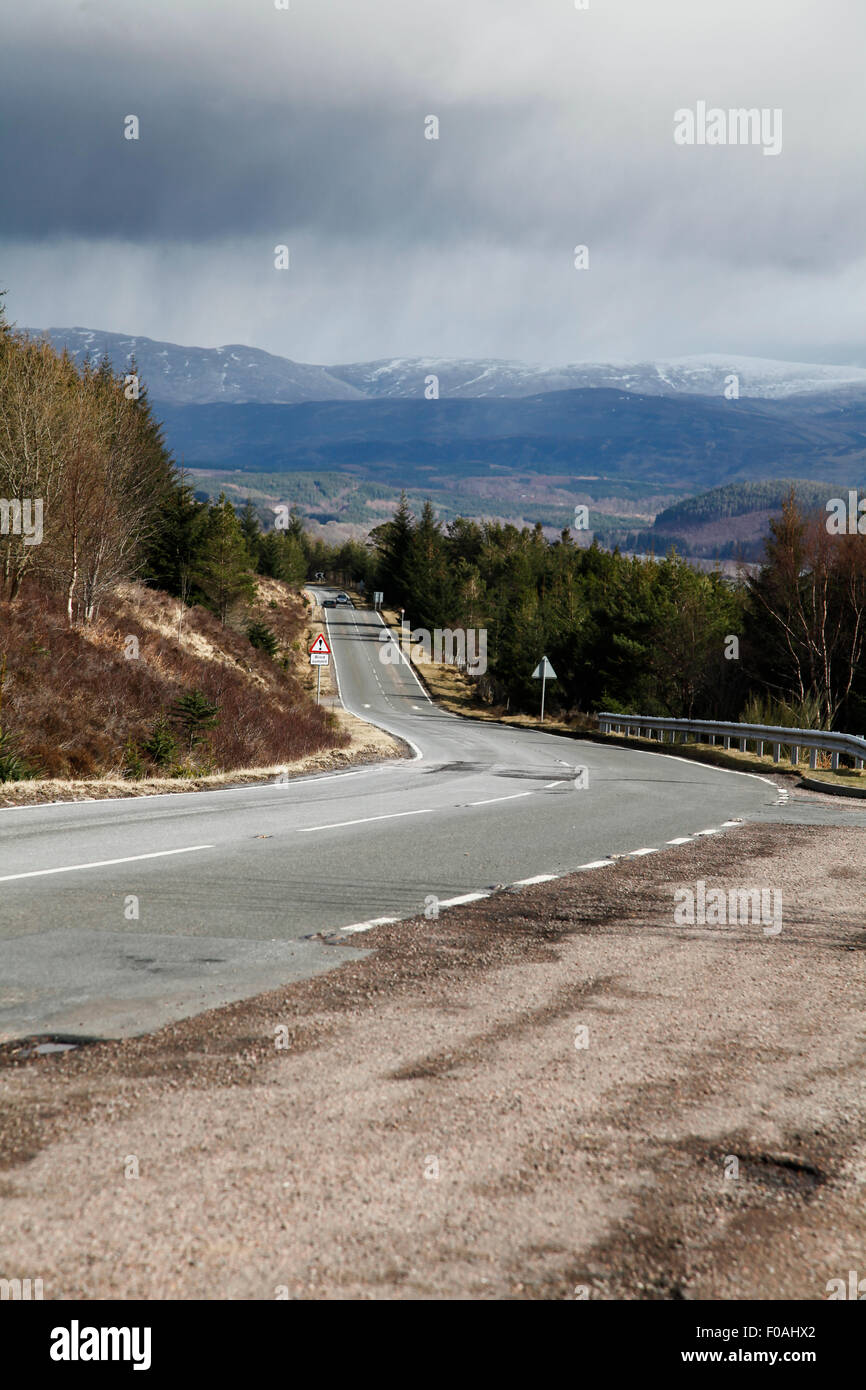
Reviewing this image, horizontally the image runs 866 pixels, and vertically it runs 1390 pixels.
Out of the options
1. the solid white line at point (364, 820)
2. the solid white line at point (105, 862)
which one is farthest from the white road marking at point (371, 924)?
the solid white line at point (364, 820)

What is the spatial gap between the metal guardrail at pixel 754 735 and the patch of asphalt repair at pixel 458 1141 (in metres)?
17.3

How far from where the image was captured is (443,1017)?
16.5 ft

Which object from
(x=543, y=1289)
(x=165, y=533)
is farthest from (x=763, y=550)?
(x=543, y=1289)

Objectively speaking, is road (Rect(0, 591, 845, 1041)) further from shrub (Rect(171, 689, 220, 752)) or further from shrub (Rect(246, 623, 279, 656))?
shrub (Rect(246, 623, 279, 656))

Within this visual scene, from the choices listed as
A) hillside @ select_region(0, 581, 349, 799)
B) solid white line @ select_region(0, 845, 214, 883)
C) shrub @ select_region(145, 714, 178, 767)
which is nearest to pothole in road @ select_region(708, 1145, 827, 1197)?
solid white line @ select_region(0, 845, 214, 883)

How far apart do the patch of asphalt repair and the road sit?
0.64 m

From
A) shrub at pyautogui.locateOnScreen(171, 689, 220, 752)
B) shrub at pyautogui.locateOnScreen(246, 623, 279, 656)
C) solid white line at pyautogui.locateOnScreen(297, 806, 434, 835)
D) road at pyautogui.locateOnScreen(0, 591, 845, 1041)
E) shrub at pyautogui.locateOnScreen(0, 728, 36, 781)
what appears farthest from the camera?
shrub at pyautogui.locateOnScreen(246, 623, 279, 656)

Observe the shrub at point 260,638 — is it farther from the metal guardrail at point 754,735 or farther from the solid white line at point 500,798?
the solid white line at point 500,798

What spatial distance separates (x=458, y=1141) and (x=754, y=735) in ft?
80.6

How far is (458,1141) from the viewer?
3.62 meters

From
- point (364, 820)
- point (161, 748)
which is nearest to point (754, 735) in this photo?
point (161, 748)

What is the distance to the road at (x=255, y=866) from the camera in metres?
5.54

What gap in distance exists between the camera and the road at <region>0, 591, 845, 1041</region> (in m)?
5.54

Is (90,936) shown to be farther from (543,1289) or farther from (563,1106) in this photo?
(543,1289)
